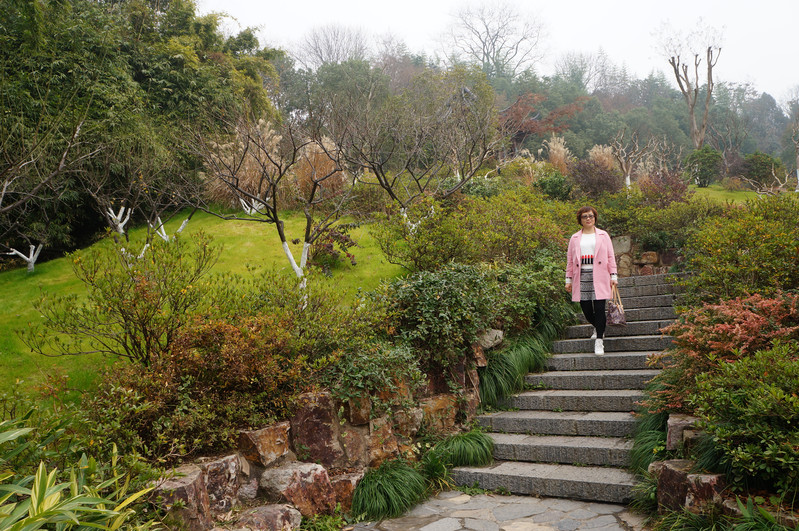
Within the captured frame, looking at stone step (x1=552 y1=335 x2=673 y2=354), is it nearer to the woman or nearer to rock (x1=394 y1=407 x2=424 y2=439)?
the woman

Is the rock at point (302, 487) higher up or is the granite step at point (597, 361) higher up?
the granite step at point (597, 361)

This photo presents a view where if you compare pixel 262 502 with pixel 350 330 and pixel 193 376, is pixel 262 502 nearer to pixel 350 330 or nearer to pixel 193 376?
pixel 193 376

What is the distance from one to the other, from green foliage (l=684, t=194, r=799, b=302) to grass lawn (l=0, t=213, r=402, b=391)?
395 centimetres

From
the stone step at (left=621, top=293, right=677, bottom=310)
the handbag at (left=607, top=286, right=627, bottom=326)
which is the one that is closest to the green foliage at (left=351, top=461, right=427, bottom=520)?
the handbag at (left=607, top=286, right=627, bottom=326)

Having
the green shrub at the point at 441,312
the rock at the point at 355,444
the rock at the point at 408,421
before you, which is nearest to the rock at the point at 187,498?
the rock at the point at 355,444

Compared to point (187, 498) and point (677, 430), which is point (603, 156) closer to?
point (677, 430)

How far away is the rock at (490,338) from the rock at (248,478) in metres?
2.77

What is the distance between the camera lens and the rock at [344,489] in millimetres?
4148

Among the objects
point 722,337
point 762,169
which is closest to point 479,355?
point 722,337

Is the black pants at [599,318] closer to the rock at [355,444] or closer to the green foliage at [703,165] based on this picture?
the rock at [355,444]

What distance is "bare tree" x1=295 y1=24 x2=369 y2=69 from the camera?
3544 centimetres

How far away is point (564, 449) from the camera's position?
4633mm

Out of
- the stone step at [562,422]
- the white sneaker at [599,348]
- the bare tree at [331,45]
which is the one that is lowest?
the stone step at [562,422]

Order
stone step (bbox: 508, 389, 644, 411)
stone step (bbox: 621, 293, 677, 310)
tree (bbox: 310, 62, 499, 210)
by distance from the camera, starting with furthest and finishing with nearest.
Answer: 1. tree (bbox: 310, 62, 499, 210)
2. stone step (bbox: 621, 293, 677, 310)
3. stone step (bbox: 508, 389, 644, 411)
